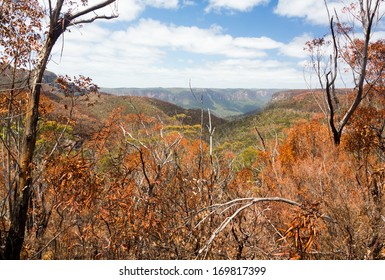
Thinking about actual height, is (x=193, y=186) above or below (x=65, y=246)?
above

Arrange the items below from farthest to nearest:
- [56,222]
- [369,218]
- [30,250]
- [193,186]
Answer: [56,222]
[30,250]
[193,186]
[369,218]

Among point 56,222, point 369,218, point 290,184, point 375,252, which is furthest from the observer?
point 290,184

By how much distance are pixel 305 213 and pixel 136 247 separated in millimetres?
3776

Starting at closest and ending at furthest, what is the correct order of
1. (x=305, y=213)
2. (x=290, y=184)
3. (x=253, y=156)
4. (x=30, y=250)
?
(x=305, y=213) < (x=30, y=250) < (x=290, y=184) < (x=253, y=156)

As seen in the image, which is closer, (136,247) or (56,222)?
(136,247)

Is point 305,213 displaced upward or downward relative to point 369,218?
upward

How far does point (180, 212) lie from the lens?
613cm
